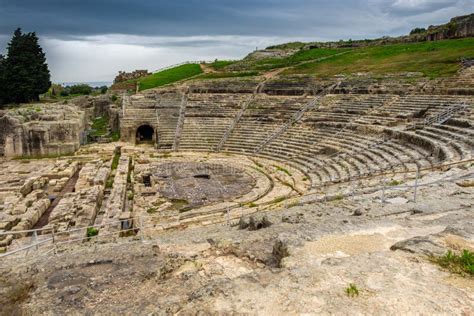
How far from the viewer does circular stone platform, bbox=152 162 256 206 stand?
17.8 meters

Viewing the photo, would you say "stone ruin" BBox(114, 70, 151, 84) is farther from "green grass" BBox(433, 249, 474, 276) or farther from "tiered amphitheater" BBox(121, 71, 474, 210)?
"green grass" BBox(433, 249, 474, 276)

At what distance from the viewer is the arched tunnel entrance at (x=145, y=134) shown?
32.9m

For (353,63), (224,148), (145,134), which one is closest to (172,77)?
(145,134)

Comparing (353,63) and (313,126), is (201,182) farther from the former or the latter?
(353,63)

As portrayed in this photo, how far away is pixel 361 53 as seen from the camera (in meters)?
46.0

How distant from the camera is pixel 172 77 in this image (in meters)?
47.1

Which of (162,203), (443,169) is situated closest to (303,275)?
(443,169)

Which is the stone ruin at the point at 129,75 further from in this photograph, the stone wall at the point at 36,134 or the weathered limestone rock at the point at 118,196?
the weathered limestone rock at the point at 118,196

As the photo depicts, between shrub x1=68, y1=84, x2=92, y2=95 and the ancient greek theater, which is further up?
shrub x1=68, y1=84, x2=92, y2=95

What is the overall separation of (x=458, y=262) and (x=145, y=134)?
32153mm

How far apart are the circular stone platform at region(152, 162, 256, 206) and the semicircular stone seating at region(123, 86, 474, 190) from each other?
12.2 feet

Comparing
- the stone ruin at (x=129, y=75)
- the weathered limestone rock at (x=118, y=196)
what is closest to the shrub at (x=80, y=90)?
the stone ruin at (x=129, y=75)

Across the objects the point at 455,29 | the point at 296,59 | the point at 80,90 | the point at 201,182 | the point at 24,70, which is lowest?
the point at 201,182

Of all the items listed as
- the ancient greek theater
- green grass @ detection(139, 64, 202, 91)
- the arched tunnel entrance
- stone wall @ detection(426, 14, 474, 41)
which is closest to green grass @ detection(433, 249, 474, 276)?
the ancient greek theater
